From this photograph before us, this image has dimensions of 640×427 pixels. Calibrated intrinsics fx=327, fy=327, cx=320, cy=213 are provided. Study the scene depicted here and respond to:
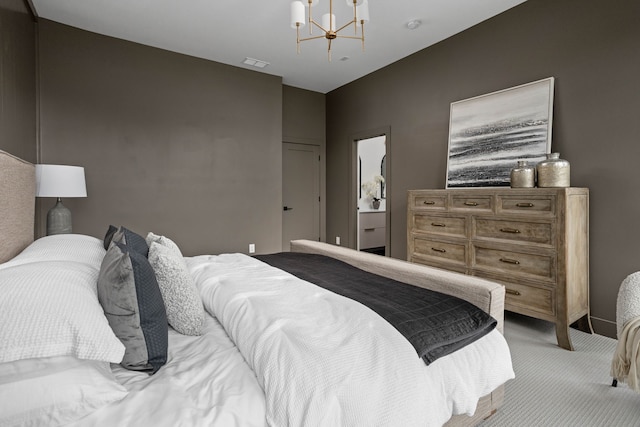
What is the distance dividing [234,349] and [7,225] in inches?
46.9

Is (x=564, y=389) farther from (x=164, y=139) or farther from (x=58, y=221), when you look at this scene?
(x=164, y=139)

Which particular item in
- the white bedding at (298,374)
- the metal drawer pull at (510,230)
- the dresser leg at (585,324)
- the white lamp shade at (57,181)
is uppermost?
the white lamp shade at (57,181)

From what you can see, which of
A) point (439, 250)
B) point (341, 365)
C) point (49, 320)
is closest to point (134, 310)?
point (49, 320)

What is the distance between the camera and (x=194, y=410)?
86 centimetres

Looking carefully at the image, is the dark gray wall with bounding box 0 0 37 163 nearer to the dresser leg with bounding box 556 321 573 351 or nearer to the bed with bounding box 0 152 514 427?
the bed with bounding box 0 152 514 427

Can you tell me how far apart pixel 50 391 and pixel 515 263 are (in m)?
2.93

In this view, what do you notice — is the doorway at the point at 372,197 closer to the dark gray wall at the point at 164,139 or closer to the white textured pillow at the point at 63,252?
the dark gray wall at the point at 164,139

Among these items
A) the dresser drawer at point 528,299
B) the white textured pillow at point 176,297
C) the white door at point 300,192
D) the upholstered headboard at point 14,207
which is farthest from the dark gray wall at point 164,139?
the dresser drawer at point 528,299

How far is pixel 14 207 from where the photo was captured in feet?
5.15

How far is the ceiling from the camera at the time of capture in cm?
312

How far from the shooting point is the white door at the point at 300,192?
5.45 metres

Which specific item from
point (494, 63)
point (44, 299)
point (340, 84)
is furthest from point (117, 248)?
point (340, 84)

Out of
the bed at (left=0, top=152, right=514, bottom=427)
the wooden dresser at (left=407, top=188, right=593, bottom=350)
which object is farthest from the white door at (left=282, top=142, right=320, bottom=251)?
the bed at (left=0, top=152, right=514, bottom=427)

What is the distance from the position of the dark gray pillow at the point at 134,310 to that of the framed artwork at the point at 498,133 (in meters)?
3.21
